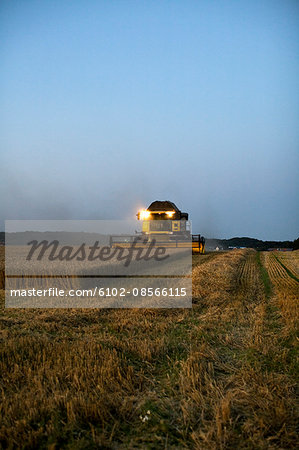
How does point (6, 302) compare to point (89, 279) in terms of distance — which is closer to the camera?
point (6, 302)

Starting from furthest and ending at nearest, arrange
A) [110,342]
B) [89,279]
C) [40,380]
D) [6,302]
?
[89,279], [6,302], [110,342], [40,380]

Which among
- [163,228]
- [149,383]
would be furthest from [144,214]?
[149,383]

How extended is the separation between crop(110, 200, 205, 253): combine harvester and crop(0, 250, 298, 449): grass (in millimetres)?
19135

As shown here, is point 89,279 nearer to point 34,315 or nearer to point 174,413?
point 34,315

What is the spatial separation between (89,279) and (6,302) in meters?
3.08

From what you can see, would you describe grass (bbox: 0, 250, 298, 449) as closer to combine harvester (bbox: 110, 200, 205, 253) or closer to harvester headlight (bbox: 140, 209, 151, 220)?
combine harvester (bbox: 110, 200, 205, 253)

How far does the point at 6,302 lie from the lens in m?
8.73

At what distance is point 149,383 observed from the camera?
3854 mm

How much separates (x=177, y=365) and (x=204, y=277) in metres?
7.34

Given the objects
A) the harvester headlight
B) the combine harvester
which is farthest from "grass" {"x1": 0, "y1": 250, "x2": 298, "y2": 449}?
the harvester headlight

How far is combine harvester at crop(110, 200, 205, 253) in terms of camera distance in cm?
2589

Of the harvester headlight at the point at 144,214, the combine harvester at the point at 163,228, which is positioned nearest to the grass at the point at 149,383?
the combine harvester at the point at 163,228

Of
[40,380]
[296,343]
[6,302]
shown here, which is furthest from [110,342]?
[6,302]

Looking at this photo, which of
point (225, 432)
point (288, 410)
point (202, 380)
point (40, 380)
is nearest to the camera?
point (225, 432)
